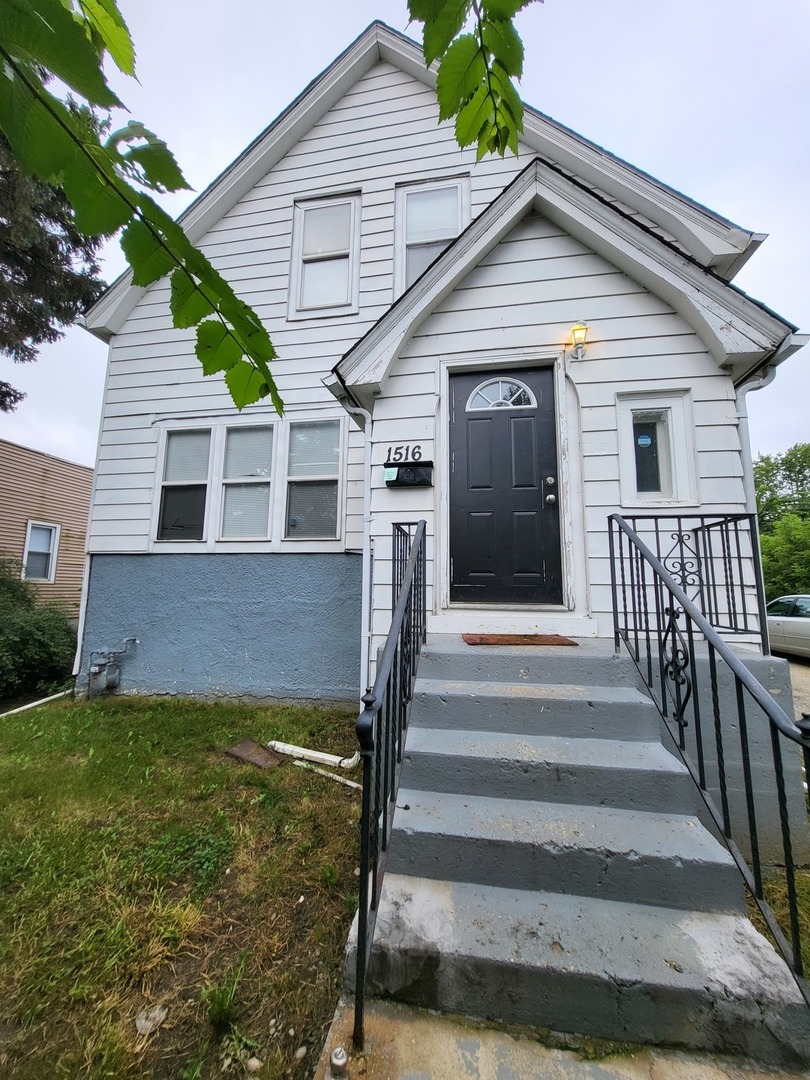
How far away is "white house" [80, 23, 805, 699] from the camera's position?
3.24 meters

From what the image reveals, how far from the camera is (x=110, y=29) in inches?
31.6

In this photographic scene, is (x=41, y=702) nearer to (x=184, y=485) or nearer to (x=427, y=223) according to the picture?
(x=184, y=485)

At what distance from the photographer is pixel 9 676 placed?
583 cm

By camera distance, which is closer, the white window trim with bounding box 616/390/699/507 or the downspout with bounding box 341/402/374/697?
the white window trim with bounding box 616/390/699/507

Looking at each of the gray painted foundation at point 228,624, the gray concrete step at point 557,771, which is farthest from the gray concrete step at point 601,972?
the gray painted foundation at point 228,624

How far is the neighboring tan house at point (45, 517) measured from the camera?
10855 millimetres

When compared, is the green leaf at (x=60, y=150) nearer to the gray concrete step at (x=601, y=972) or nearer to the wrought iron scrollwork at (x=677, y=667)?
the gray concrete step at (x=601, y=972)

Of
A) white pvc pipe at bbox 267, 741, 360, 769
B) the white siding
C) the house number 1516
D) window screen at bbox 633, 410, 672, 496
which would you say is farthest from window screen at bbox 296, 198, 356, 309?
white pvc pipe at bbox 267, 741, 360, 769

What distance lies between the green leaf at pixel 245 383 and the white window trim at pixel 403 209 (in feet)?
15.4

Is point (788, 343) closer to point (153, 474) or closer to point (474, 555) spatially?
point (474, 555)

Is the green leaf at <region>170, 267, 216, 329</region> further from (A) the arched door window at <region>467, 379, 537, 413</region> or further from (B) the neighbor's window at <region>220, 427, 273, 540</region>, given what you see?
(B) the neighbor's window at <region>220, 427, 273, 540</region>

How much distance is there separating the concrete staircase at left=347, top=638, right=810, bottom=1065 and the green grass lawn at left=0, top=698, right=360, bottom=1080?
49 cm

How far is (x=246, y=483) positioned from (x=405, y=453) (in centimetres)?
267

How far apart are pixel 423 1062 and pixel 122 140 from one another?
99.0 inches
